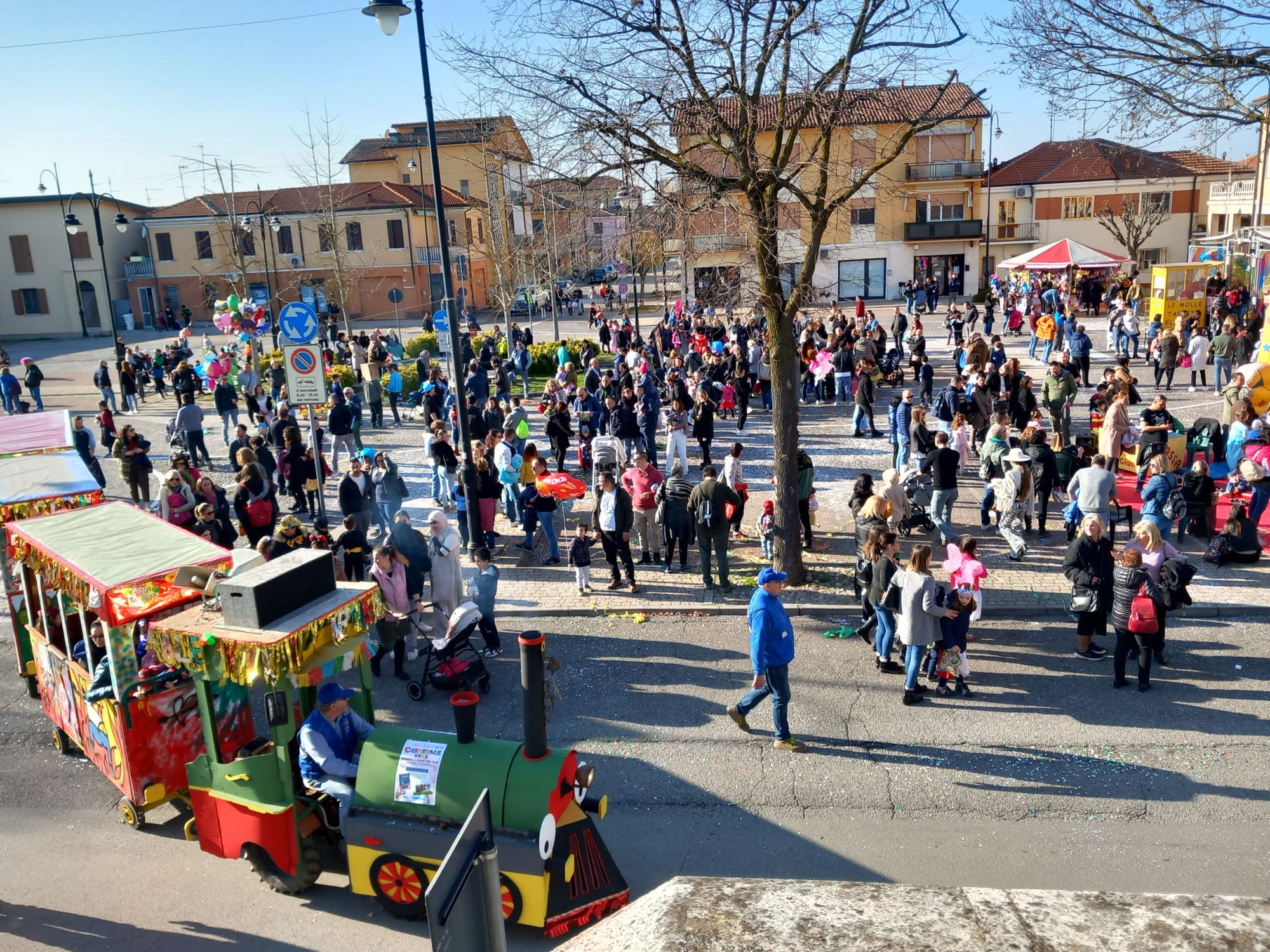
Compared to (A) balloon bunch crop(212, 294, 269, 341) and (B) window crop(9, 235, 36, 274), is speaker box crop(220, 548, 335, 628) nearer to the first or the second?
(A) balloon bunch crop(212, 294, 269, 341)

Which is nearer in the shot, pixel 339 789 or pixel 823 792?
pixel 339 789

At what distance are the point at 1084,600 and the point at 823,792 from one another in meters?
3.57

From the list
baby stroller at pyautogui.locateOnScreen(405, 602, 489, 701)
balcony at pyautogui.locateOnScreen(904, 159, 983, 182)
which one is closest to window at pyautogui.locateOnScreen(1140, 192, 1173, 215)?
balcony at pyautogui.locateOnScreen(904, 159, 983, 182)

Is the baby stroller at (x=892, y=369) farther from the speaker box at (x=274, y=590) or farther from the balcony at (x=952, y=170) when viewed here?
the balcony at (x=952, y=170)

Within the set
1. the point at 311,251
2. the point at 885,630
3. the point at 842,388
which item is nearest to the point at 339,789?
the point at 885,630

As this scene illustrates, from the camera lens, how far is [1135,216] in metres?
47.7

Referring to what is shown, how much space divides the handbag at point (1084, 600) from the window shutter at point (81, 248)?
2179 inches

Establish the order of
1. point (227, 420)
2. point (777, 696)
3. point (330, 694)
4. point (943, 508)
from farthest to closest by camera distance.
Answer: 1. point (227, 420)
2. point (943, 508)
3. point (777, 696)
4. point (330, 694)

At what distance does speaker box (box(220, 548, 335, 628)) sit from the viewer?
6344mm

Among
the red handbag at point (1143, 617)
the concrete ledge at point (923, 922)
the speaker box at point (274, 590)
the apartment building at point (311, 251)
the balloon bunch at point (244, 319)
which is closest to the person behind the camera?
the concrete ledge at point (923, 922)

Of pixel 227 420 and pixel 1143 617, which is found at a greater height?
pixel 227 420

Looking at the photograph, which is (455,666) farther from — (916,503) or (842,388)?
(842,388)

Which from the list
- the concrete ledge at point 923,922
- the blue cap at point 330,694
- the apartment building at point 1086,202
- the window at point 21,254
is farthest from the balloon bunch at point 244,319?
the apartment building at point 1086,202

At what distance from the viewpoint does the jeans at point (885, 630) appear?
9484 mm
